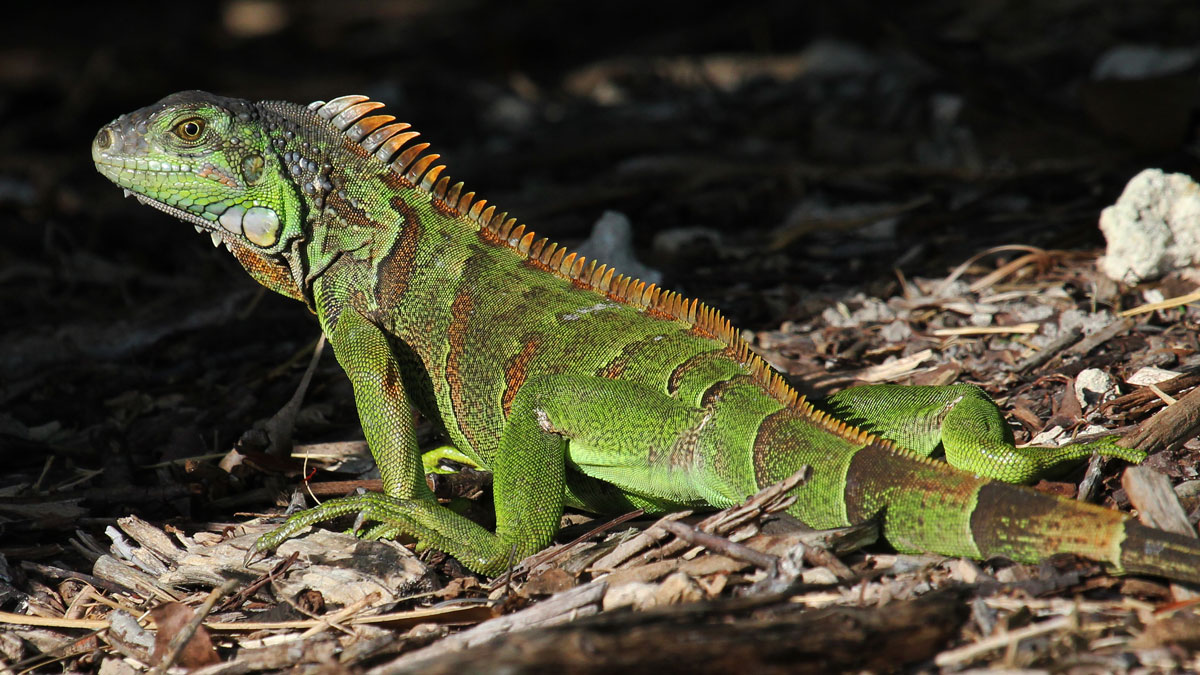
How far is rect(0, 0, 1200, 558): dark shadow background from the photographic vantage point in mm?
6062

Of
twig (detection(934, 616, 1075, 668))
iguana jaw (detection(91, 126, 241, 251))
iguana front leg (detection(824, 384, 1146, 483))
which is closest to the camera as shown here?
twig (detection(934, 616, 1075, 668))

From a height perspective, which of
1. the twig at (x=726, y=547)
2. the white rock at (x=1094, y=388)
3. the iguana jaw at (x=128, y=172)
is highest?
the iguana jaw at (x=128, y=172)

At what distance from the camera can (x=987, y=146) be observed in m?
8.16

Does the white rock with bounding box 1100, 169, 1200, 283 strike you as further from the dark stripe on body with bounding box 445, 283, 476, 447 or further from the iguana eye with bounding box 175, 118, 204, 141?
the iguana eye with bounding box 175, 118, 204, 141

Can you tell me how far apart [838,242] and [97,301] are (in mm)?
5099

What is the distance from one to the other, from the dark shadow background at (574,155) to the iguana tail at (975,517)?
2631 millimetres

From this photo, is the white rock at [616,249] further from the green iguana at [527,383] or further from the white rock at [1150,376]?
the white rock at [1150,376]

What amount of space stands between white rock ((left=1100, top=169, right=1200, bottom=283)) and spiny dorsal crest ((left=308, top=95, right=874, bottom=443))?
7.84ft

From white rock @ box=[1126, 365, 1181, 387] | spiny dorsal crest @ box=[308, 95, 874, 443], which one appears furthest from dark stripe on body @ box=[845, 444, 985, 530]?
white rock @ box=[1126, 365, 1181, 387]

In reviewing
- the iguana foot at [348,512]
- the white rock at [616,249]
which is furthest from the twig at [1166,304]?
the iguana foot at [348,512]

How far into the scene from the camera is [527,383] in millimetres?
4324

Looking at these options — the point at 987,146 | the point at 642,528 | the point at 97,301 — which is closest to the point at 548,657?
the point at 642,528

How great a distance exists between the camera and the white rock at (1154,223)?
5441 millimetres

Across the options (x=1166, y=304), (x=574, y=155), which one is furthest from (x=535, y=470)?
(x=574, y=155)
